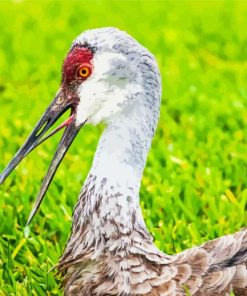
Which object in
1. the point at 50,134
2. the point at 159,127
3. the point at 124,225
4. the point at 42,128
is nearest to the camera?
the point at 124,225

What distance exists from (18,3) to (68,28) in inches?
72.5

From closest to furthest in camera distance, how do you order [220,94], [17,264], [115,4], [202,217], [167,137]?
[17,264]
[202,217]
[167,137]
[220,94]
[115,4]

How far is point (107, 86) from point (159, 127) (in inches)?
110

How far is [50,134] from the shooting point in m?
3.82

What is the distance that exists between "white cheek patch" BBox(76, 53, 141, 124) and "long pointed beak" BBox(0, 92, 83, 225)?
8 cm

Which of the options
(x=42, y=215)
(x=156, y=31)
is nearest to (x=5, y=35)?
(x=156, y=31)

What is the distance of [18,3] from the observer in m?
10.9

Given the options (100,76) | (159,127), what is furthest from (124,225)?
(159,127)

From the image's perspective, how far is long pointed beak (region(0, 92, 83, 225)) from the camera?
382 centimetres

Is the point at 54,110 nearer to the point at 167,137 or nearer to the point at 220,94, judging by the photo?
the point at 167,137

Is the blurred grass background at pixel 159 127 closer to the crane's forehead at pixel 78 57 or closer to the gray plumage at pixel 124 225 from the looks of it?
the gray plumage at pixel 124 225

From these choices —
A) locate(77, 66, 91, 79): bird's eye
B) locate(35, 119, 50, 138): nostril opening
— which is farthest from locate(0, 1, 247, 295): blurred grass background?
locate(77, 66, 91, 79): bird's eye

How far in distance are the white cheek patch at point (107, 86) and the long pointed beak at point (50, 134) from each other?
0.26ft

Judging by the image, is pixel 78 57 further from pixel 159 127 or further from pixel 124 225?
pixel 159 127
